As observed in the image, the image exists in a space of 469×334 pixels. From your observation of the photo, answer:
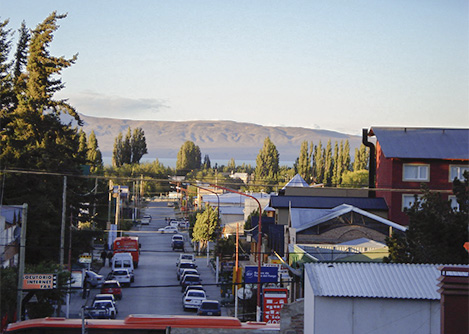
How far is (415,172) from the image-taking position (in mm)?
48156

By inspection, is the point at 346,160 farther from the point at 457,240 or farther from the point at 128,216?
the point at 457,240

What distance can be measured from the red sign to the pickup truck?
27.9ft

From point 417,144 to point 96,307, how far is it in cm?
2453

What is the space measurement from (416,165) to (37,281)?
27618mm

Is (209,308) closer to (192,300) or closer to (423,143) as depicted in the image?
(192,300)

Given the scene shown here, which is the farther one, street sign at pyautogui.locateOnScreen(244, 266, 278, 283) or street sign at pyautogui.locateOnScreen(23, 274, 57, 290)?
street sign at pyautogui.locateOnScreen(244, 266, 278, 283)

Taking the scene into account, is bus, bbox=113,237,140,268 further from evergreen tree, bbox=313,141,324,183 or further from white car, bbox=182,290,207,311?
evergreen tree, bbox=313,141,324,183

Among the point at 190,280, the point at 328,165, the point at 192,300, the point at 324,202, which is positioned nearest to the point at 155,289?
the point at 190,280

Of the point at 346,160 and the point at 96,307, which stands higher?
the point at 346,160

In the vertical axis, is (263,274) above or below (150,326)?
above

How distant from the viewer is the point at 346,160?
126750mm

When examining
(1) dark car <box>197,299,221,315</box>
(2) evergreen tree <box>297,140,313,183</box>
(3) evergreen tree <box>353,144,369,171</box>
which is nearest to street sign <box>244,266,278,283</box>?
(1) dark car <box>197,299,221,315</box>

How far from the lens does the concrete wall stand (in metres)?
17.7

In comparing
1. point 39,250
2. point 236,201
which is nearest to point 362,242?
point 39,250
